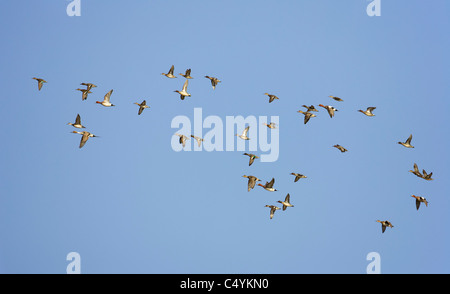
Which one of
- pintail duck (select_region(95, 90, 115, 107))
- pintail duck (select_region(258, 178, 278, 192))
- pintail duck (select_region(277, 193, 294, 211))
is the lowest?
pintail duck (select_region(277, 193, 294, 211))

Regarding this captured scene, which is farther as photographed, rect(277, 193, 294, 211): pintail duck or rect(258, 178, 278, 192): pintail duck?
rect(277, 193, 294, 211): pintail duck

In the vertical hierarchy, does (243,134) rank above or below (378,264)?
above

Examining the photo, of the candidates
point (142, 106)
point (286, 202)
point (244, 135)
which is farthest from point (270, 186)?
point (142, 106)

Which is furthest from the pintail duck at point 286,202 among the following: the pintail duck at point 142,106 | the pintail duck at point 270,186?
the pintail duck at point 142,106

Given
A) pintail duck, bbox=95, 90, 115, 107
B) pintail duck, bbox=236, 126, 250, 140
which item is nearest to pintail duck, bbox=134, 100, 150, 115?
pintail duck, bbox=95, 90, 115, 107

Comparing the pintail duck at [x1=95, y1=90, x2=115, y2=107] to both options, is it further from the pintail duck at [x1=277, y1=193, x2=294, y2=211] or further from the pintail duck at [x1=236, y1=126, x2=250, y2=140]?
the pintail duck at [x1=277, y1=193, x2=294, y2=211]

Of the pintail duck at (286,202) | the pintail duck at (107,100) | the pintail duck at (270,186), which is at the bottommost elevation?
the pintail duck at (286,202)

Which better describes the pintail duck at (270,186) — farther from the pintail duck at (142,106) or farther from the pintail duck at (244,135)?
the pintail duck at (142,106)
